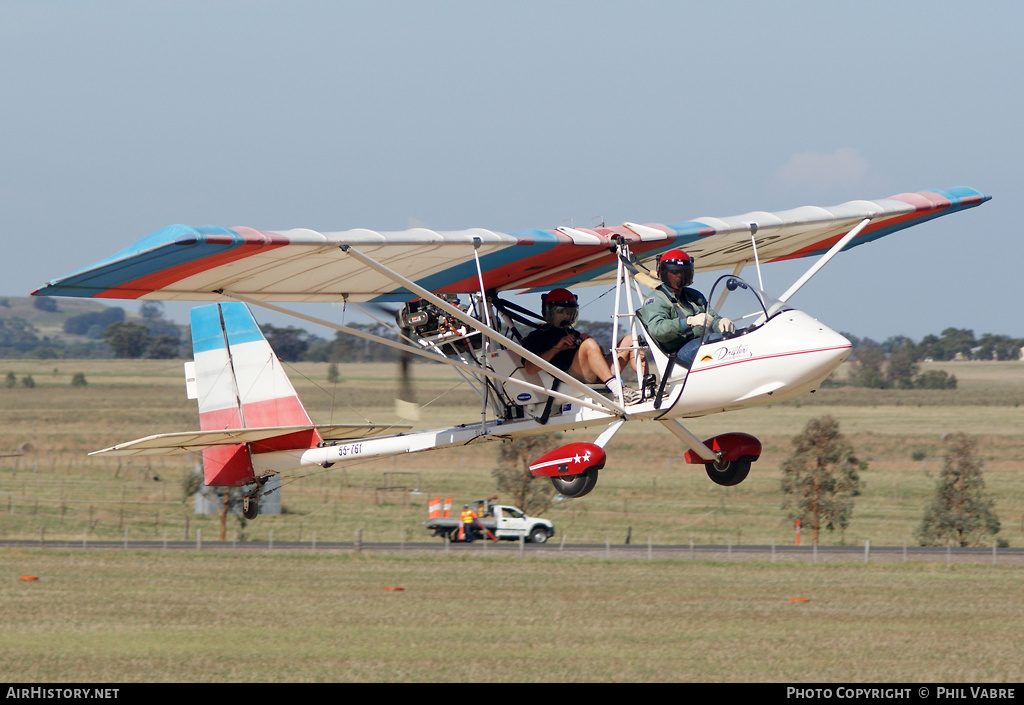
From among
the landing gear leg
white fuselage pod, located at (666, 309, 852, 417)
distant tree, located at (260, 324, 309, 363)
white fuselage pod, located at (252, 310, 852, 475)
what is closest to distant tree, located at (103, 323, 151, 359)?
distant tree, located at (260, 324, 309, 363)

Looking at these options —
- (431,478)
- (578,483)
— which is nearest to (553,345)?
(578,483)

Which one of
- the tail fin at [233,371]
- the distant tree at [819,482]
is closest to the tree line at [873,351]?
the distant tree at [819,482]

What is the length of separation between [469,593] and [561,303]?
23.2 m

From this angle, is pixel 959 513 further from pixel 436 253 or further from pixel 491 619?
pixel 436 253

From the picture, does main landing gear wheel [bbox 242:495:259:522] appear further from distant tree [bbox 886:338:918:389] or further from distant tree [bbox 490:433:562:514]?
distant tree [bbox 886:338:918:389]

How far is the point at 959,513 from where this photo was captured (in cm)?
5300

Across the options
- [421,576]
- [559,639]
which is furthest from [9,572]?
[559,639]

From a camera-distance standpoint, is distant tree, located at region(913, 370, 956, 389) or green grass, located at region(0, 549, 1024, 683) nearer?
green grass, located at region(0, 549, 1024, 683)

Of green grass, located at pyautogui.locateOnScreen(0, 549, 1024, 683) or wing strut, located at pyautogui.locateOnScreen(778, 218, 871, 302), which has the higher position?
wing strut, located at pyautogui.locateOnScreen(778, 218, 871, 302)

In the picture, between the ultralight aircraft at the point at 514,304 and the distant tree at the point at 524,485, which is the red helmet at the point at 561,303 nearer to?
the ultralight aircraft at the point at 514,304

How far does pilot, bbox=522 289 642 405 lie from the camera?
1386 centimetres

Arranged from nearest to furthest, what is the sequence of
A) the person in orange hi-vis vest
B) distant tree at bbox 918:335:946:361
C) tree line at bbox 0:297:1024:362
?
1. the person in orange hi-vis vest
2. tree line at bbox 0:297:1024:362
3. distant tree at bbox 918:335:946:361

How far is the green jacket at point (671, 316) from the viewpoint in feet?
42.4
